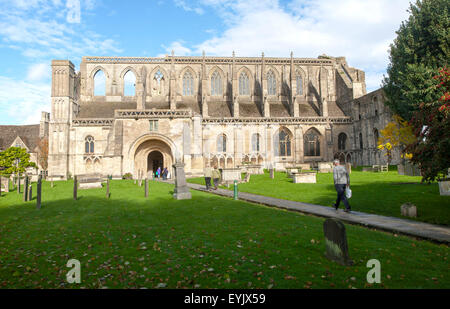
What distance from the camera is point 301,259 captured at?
16.4ft

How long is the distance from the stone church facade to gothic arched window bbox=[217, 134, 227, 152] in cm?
14

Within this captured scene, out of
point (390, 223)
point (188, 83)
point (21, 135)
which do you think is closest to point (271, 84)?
point (188, 83)

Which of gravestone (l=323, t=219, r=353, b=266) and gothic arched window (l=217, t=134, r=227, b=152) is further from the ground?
gothic arched window (l=217, t=134, r=227, b=152)

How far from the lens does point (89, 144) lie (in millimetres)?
36781

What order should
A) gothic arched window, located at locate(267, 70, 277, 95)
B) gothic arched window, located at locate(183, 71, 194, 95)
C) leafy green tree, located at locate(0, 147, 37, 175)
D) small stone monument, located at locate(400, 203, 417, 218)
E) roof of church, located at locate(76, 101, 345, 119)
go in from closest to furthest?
small stone monument, located at locate(400, 203, 417, 218) → leafy green tree, located at locate(0, 147, 37, 175) → roof of church, located at locate(76, 101, 345, 119) → gothic arched window, located at locate(183, 71, 194, 95) → gothic arched window, located at locate(267, 70, 277, 95)

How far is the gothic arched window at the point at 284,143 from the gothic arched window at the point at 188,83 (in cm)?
1574

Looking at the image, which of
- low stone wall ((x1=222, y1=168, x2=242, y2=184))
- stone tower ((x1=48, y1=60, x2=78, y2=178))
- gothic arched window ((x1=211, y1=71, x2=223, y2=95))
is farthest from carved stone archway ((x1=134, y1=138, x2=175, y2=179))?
gothic arched window ((x1=211, y1=71, x2=223, y2=95))

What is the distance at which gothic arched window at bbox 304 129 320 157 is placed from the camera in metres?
39.2

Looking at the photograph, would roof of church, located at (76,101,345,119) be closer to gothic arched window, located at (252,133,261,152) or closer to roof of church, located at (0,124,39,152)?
gothic arched window, located at (252,133,261,152)

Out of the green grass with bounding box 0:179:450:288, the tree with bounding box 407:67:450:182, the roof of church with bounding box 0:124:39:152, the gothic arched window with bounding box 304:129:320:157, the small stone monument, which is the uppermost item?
the roof of church with bounding box 0:124:39:152

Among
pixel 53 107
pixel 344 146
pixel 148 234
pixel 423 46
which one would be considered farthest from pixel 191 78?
pixel 148 234

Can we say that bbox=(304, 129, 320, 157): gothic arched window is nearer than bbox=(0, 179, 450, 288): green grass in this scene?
No
